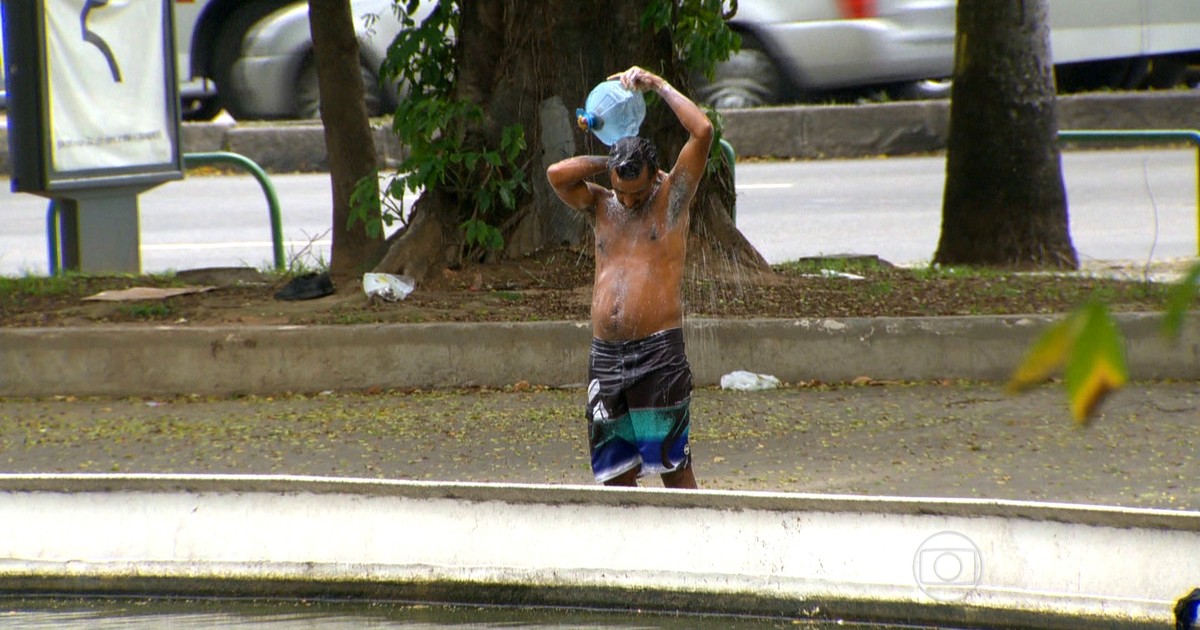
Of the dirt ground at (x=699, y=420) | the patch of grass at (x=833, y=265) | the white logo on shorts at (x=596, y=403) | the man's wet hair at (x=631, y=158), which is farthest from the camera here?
the patch of grass at (x=833, y=265)

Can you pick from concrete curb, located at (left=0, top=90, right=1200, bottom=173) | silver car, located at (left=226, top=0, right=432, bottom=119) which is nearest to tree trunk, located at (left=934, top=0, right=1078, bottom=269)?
concrete curb, located at (left=0, top=90, right=1200, bottom=173)

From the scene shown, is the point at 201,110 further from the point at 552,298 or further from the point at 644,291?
the point at 644,291

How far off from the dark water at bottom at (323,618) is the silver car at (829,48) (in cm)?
1119

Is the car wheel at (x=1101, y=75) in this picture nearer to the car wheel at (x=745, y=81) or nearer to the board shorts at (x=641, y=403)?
the car wheel at (x=745, y=81)

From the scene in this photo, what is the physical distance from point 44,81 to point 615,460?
19.1ft

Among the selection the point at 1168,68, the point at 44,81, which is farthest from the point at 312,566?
the point at 1168,68

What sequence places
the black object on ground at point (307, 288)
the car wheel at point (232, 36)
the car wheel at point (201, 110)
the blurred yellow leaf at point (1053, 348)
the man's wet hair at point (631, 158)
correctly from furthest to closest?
the car wheel at point (201, 110)
the car wheel at point (232, 36)
the black object on ground at point (307, 288)
the man's wet hair at point (631, 158)
the blurred yellow leaf at point (1053, 348)

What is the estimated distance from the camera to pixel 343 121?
9.17 m

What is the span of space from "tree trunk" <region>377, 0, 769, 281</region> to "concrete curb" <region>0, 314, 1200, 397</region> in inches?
39.3

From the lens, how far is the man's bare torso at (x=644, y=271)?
4.34 metres

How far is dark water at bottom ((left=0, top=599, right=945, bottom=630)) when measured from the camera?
4285mm

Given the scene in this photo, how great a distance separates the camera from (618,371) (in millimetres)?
4379

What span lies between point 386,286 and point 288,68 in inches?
353

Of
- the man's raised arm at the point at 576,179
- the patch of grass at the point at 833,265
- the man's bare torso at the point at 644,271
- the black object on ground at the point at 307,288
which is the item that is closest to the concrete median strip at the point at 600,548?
the man's bare torso at the point at 644,271
